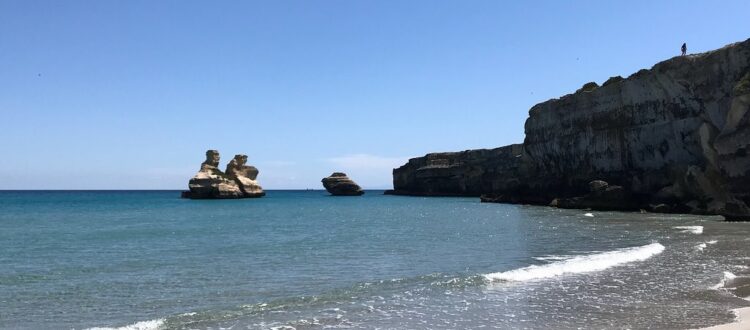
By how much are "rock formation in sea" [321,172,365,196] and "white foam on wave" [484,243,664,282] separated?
11503 cm

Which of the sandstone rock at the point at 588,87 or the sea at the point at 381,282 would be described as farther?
the sandstone rock at the point at 588,87

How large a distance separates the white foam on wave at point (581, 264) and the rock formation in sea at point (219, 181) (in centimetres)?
8425

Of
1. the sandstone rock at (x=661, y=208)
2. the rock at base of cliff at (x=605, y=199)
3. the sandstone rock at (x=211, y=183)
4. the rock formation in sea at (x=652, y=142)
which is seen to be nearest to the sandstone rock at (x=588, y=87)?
the rock formation in sea at (x=652, y=142)

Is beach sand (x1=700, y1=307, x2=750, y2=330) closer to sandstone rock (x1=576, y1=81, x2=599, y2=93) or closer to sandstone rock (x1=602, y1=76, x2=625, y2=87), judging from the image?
sandstone rock (x1=602, y1=76, x2=625, y2=87)

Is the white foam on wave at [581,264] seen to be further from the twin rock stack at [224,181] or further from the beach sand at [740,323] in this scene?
the twin rock stack at [224,181]

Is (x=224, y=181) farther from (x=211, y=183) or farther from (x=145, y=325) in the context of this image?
(x=145, y=325)

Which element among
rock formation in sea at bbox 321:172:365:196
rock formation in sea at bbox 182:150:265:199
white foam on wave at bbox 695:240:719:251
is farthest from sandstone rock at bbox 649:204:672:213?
rock formation in sea at bbox 321:172:365:196

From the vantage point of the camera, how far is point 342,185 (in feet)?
452

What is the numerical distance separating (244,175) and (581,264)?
303ft

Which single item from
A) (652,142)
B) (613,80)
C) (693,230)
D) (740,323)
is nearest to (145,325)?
(740,323)

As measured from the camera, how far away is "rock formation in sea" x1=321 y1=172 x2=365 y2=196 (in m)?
138

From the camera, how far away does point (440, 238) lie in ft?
97.3

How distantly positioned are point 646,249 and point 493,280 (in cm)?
984

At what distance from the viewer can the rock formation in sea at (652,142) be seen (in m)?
40.0
